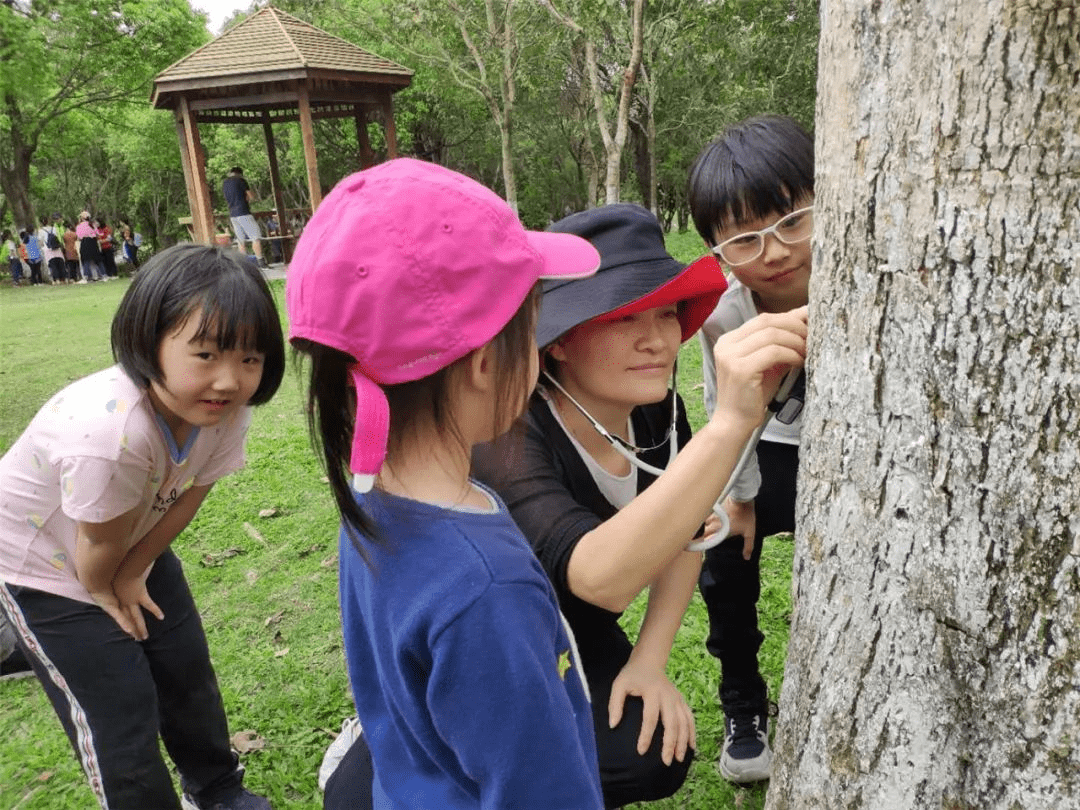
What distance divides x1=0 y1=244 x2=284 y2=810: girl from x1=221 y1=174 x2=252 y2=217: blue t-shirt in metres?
14.6

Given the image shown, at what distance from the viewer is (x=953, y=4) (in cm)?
99

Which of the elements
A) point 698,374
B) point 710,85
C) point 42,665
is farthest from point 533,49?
point 42,665

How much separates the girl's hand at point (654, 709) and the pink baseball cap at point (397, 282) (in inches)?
36.0

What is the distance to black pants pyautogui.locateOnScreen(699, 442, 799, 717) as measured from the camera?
2.23 meters

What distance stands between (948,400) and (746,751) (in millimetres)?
1627

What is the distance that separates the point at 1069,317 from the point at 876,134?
1.04ft

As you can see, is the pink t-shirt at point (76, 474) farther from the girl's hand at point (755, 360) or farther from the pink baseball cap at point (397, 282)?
the girl's hand at point (755, 360)

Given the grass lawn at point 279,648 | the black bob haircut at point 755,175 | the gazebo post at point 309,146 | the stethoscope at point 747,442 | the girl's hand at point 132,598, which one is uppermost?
the gazebo post at point 309,146

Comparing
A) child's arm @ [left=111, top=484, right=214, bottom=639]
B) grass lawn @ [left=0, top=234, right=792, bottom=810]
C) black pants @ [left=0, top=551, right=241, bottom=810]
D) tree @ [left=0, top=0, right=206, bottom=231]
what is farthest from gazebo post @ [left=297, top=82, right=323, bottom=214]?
black pants @ [left=0, top=551, right=241, bottom=810]

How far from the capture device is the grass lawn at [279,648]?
2730mm

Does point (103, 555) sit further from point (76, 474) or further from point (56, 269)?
point (56, 269)

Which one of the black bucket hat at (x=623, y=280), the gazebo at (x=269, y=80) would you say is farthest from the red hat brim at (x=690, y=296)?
the gazebo at (x=269, y=80)

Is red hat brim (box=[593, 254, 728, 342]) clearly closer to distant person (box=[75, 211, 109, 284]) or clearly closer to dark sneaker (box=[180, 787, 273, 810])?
dark sneaker (box=[180, 787, 273, 810])

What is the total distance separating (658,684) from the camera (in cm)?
176
